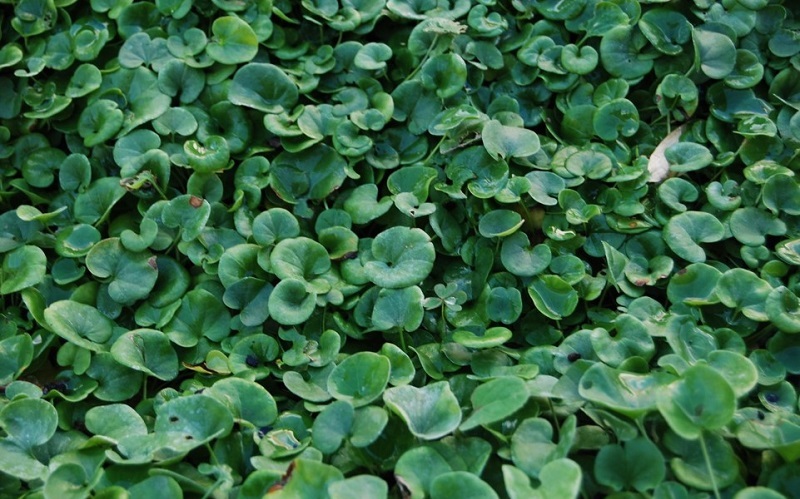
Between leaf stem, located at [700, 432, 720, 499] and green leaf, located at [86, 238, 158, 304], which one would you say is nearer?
leaf stem, located at [700, 432, 720, 499]

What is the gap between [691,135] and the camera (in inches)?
85.6

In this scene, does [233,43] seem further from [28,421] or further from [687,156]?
[687,156]

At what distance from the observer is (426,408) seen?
1.53 m

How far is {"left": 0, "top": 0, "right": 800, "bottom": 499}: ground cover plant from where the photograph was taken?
1488mm

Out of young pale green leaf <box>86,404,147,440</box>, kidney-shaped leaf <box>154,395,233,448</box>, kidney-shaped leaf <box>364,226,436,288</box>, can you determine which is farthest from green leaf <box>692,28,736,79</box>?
young pale green leaf <box>86,404,147,440</box>

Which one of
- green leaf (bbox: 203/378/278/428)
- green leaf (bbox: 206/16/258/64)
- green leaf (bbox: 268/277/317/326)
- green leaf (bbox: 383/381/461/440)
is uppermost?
green leaf (bbox: 206/16/258/64)

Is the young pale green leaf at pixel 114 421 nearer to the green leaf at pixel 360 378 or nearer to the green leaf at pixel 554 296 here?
the green leaf at pixel 360 378

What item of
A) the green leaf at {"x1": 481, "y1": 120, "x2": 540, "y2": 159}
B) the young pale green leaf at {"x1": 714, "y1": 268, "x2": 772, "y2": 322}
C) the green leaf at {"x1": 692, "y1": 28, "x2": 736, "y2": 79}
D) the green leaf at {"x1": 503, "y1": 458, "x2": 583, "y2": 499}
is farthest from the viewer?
the green leaf at {"x1": 692, "y1": 28, "x2": 736, "y2": 79}

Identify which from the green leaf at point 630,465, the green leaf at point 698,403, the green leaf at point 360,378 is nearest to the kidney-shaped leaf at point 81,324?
the green leaf at point 360,378

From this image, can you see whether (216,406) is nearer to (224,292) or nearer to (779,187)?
(224,292)

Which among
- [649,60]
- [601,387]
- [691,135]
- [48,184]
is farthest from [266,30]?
[601,387]

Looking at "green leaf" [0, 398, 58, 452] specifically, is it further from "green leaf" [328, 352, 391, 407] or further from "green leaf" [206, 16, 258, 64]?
"green leaf" [206, 16, 258, 64]

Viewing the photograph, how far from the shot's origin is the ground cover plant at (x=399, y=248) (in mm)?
1488

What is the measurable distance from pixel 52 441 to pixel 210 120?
3.31 ft
